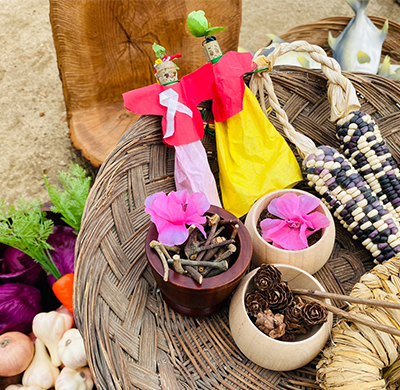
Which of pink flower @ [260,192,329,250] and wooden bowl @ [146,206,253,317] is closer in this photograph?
wooden bowl @ [146,206,253,317]

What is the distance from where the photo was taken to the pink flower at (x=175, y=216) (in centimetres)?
69

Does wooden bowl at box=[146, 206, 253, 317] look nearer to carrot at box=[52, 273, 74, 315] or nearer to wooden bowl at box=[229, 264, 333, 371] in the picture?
wooden bowl at box=[229, 264, 333, 371]

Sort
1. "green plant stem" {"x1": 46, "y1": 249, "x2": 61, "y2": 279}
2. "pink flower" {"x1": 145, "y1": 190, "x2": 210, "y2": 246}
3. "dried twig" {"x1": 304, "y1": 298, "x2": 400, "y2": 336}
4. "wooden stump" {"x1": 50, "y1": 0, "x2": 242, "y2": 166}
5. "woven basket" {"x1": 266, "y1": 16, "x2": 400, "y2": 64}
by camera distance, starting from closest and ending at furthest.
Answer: "dried twig" {"x1": 304, "y1": 298, "x2": 400, "y2": 336}, "pink flower" {"x1": 145, "y1": 190, "x2": 210, "y2": 246}, "green plant stem" {"x1": 46, "y1": 249, "x2": 61, "y2": 279}, "wooden stump" {"x1": 50, "y1": 0, "x2": 242, "y2": 166}, "woven basket" {"x1": 266, "y1": 16, "x2": 400, "y2": 64}

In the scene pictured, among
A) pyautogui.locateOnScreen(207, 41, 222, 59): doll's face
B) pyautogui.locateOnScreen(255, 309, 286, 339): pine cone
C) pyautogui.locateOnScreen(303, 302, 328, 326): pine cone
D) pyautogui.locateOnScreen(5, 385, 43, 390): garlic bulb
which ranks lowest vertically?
pyautogui.locateOnScreen(5, 385, 43, 390): garlic bulb

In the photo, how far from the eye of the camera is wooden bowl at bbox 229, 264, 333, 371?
64cm

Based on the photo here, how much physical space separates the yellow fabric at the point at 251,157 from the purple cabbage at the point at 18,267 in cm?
59

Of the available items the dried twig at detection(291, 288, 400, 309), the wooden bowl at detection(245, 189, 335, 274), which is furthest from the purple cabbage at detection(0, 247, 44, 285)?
the dried twig at detection(291, 288, 400, 309)

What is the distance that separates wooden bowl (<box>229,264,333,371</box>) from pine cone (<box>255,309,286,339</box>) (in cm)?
2

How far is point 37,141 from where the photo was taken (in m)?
1.76

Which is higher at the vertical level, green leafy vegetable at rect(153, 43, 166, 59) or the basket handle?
green leafy vegetable at rect(153, 43, 166, 59)

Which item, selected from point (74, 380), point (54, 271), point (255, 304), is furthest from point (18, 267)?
point (255, 304)

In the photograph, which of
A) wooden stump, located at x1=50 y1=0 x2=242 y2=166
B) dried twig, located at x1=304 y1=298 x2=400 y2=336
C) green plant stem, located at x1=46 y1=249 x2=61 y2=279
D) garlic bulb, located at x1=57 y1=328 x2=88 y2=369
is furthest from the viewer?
wooden stump, located at x1=50 y1=0 x2=242 y2=166

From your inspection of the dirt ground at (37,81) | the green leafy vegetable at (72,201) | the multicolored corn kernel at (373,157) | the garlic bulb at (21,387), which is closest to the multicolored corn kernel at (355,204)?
the multicolored corn kernel at (373,157)

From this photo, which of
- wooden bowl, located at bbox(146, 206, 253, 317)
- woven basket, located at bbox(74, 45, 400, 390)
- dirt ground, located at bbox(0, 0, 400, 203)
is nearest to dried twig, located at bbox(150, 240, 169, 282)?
wooden bowl, located at bbox(146, 206, 253, 317)
